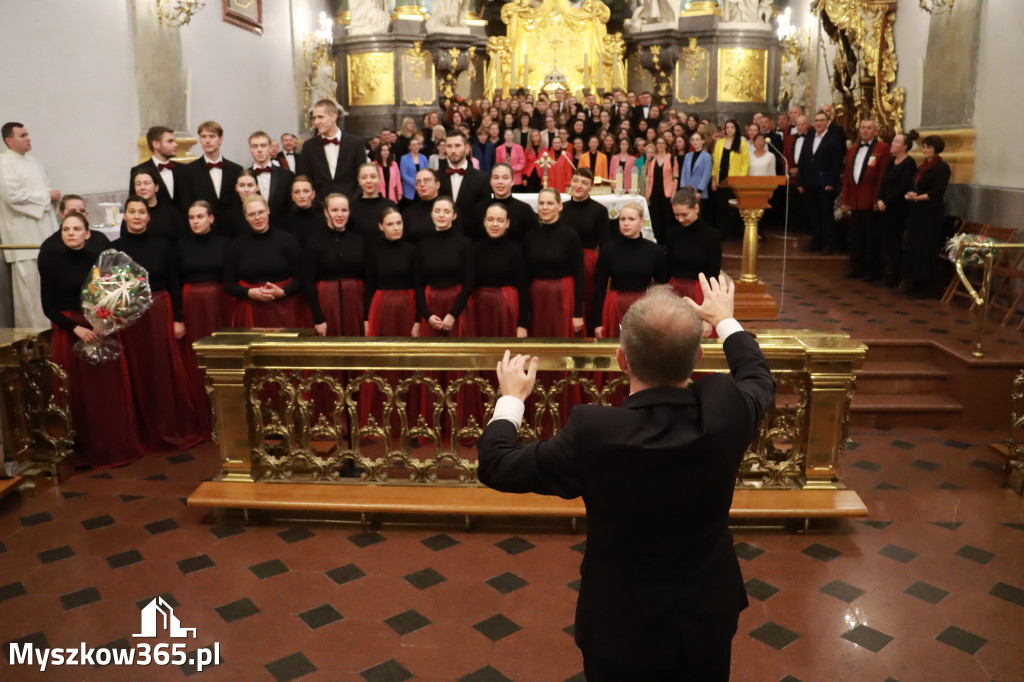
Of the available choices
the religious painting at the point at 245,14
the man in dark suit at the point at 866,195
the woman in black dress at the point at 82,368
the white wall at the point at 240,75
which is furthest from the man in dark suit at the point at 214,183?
the religious painting at the point at 245,14

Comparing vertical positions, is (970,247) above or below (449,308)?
above

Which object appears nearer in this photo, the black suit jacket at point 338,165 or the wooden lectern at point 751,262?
the black suit jacket at point 338,165

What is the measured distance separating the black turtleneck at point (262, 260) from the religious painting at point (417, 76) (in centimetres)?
1281

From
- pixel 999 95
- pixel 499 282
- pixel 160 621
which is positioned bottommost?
pixel 160 621

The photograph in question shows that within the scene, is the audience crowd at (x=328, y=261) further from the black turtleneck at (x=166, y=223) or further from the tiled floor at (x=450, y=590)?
the tiled floor at (x=450, y=590)

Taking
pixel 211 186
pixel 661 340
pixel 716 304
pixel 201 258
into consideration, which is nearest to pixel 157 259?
pixel 201 258

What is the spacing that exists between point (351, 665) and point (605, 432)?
1.93 metres

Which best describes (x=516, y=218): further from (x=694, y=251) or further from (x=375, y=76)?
(x=375, y=76)

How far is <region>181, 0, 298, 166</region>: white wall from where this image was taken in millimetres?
12039

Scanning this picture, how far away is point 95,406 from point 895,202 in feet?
27.0

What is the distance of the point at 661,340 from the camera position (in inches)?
77.5

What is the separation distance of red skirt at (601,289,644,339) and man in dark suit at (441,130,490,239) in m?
1.46

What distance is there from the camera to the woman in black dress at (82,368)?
546 centimetres

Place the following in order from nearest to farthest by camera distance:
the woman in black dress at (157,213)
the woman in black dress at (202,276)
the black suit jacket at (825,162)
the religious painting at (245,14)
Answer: the woman in black dress at (202,276) → the woman in black dress at (157,213) → the black suit jacket at (825,162) → the religious painting at (245,14)
